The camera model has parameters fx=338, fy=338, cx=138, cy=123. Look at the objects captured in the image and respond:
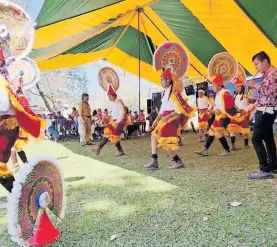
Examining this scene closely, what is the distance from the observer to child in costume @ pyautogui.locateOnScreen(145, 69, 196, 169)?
4.72 metres

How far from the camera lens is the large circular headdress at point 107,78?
7414 millimetres

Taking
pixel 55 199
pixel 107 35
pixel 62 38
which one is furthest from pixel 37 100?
pixel 55 199

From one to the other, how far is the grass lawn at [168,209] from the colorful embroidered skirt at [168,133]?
1.17 ft

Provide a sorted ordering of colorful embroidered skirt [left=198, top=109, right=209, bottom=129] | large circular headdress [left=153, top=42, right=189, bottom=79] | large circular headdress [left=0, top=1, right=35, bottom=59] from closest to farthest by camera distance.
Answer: large circular headdress [left=0, top=1, right=35, bottom=59], large circular headdress [left=153, top=42, right=189, bottom=79], colorful embroidered skirt [left=198, top=109, right=209, bottom=129]

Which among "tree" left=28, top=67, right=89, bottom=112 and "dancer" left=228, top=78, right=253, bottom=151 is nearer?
"dancer" left=228, top=78, right=253, bottom=151

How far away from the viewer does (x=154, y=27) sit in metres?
9.20

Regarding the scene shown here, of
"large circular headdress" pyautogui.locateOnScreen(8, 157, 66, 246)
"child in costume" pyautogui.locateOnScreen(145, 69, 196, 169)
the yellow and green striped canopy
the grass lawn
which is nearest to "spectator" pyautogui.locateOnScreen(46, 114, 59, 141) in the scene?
the yellow and green striped canopy

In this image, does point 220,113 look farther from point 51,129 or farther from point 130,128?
point 51,129

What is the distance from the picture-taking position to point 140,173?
445 centimetres

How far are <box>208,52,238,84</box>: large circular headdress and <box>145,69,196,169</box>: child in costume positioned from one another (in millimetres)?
→ 2560

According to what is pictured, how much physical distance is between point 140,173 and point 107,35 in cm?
542

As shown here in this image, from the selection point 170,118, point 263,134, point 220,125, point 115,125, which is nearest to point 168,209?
point 263,134

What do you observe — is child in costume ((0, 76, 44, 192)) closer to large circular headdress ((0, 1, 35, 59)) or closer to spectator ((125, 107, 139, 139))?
large circular headdress ((0, 1, 35, 59))

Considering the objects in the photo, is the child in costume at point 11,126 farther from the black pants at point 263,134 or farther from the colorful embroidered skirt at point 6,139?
the black pants at point 263,134
